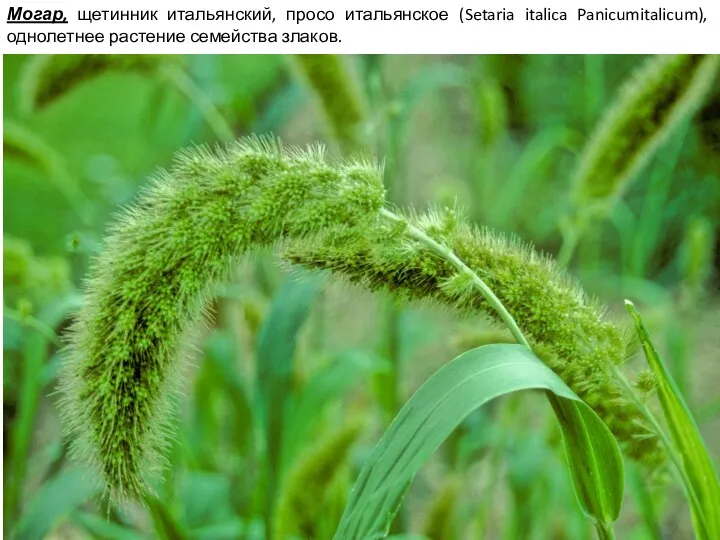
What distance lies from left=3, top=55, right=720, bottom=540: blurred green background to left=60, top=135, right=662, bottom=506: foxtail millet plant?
0.06 meters

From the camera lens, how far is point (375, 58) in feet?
3.79

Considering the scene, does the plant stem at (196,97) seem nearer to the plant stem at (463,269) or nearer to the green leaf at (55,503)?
the green leaf at (55,503)

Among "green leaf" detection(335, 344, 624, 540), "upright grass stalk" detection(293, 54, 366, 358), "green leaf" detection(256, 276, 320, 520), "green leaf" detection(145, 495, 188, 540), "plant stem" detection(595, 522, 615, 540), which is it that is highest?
"upright grass stalk" detection(293, 54, 366, 358)

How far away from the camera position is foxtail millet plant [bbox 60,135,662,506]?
566 mm

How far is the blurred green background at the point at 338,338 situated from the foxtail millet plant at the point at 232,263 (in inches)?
2.5

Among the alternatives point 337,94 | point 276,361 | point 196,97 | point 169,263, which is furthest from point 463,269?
point 196,97

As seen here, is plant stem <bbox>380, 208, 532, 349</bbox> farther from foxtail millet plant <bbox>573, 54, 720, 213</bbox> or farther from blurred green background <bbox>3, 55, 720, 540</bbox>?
foxtail millet plant <bbox>573, 54, 720, 213</bbox>

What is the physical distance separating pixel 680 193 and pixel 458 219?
1.35 meters

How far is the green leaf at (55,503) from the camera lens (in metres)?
0.97

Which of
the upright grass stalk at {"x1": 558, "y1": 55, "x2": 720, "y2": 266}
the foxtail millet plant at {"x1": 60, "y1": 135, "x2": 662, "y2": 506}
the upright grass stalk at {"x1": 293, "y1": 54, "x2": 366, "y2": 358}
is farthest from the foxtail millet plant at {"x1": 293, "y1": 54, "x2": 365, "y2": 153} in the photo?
the foxtail millet plant at {"x1": 60, "y1": 135, "x2": 662, "y2": 506}

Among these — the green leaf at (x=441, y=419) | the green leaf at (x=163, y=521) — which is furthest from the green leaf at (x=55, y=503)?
the green leaf at (x=441, y=419)

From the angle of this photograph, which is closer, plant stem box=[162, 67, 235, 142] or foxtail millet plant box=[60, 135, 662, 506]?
foxtail millet plant box=[60, 135, 662, 506]

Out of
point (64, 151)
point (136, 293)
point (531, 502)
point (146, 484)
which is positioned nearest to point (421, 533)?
point (531, 502)

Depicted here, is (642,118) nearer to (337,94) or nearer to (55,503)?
(337,94)
